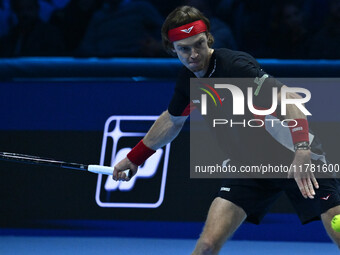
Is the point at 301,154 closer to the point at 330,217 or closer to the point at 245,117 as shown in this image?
the point at 330,217

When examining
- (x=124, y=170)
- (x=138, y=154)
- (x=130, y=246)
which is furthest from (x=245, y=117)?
(x=130, y=246)

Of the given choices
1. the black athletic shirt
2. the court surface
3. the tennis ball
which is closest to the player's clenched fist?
the black athletic shirt

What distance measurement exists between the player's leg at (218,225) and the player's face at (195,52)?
0.84m

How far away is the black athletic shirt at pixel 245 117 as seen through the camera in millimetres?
4301

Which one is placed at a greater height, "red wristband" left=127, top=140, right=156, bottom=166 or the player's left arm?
"red wristband" left=127, top=140, right=156, bottom=166

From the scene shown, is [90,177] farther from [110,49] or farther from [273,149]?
[273,149]

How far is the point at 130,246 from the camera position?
6.86 meters

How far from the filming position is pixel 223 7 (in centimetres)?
774

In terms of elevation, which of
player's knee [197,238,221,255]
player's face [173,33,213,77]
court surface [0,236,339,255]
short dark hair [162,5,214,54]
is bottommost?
player's knee [197,238,221,255]

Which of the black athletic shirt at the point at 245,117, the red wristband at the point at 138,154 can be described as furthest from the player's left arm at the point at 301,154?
the red wristband at the point at 138,154

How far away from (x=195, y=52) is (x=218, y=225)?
3.45 feet

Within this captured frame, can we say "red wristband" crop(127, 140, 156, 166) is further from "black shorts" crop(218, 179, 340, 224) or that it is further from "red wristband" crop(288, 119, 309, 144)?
"red wristband" crop(288, 119, 309, 144)

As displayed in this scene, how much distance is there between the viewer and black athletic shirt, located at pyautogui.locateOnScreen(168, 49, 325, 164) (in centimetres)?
430

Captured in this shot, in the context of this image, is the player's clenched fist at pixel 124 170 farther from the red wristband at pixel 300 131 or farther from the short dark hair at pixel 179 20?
the red wristband at pixel 300 131
